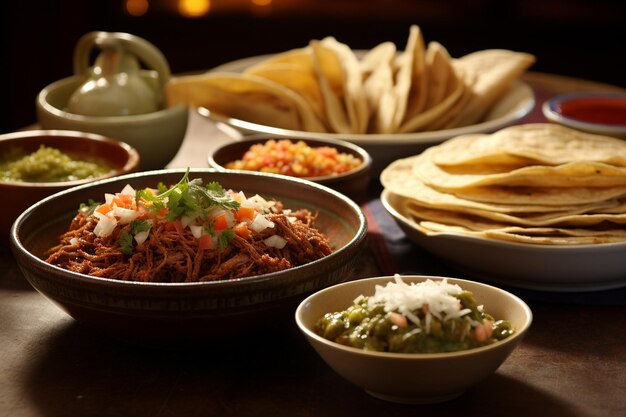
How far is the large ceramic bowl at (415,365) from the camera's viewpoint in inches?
62.5

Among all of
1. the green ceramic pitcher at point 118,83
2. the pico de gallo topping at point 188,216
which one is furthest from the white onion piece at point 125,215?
the green ceramic pitcher at point 118,83

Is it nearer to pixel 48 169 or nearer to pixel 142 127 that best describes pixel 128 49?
pixel 142 127

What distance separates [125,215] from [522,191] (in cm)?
106

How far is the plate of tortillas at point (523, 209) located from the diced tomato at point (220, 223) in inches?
22.9

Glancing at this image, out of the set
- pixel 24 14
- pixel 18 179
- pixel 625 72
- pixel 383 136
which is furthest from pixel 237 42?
pixel 18 179

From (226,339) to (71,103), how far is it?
1.72 meters

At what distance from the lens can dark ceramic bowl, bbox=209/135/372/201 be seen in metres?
2.62

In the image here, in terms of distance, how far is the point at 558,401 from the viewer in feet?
5.84

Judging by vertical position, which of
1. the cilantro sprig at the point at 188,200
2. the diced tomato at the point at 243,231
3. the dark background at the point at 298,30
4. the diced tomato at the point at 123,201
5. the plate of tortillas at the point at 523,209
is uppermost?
the cilantro sprig at the point at 188,200

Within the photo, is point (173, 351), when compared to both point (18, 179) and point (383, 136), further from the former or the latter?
point (383, 136)

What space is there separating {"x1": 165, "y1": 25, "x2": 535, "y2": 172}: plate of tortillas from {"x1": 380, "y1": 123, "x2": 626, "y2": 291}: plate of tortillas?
583mm

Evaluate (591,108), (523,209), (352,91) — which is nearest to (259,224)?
(523,209)

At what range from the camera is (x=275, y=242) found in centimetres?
201

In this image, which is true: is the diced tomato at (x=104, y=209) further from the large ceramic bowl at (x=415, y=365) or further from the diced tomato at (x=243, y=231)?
the large ceramic bowl at (x=415, y=365)
